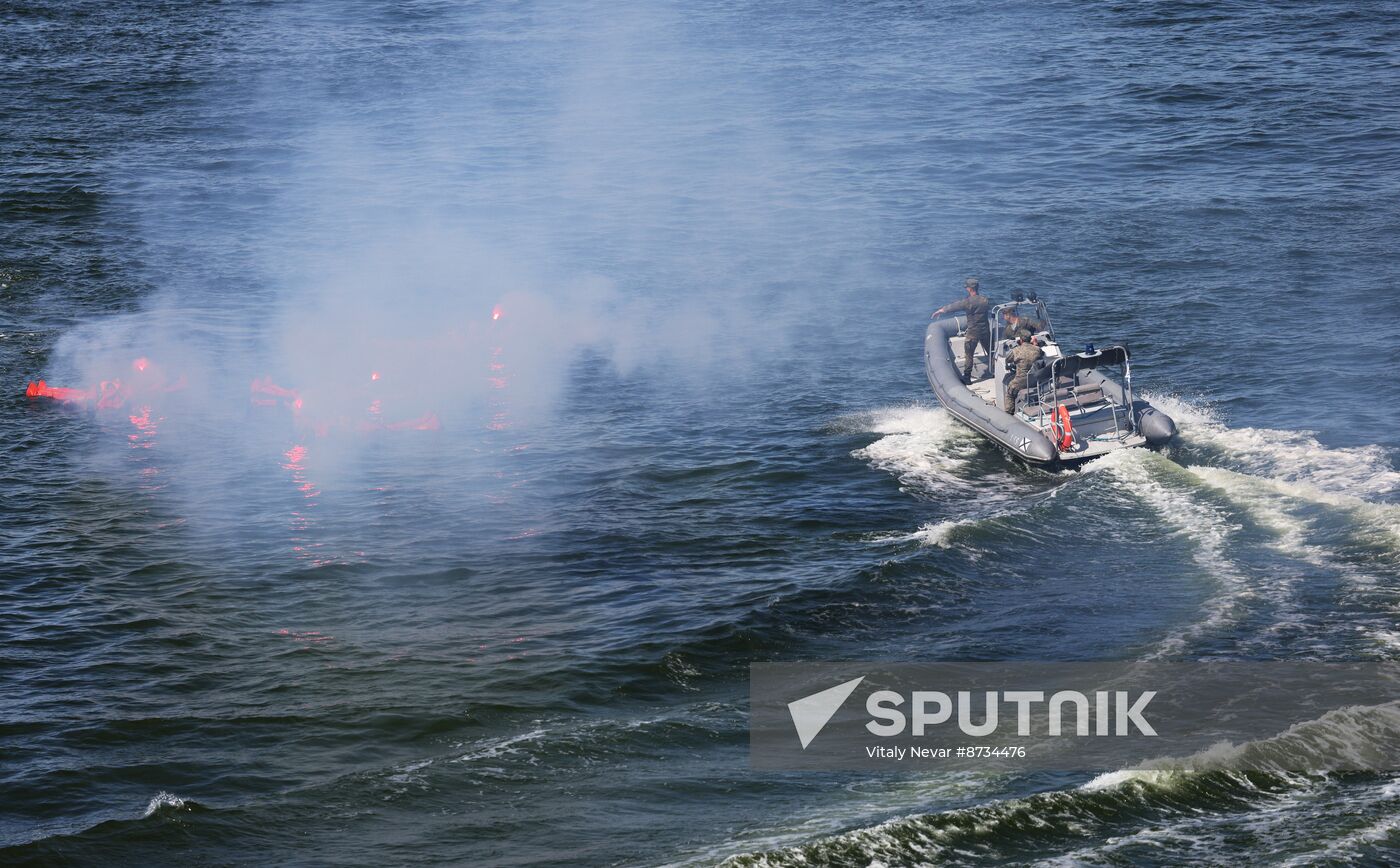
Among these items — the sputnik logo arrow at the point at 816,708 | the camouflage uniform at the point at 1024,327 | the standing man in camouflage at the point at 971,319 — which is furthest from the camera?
the standing man in camouflage at the point at 971,319

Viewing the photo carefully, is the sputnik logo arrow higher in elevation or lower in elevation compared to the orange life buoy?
lower

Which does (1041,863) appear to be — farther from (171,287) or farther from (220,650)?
(171,287)

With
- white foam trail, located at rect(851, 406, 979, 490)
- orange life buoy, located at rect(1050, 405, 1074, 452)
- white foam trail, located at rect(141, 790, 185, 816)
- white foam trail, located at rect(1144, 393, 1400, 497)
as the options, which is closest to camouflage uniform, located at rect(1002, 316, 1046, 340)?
white foam trail, located at rect(851, 406, 979, 490)

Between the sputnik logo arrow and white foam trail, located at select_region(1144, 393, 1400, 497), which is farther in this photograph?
white foam trail, located at select_region(1144, 393, 1400, 497)

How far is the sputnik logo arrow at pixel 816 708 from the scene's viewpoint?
1834cm

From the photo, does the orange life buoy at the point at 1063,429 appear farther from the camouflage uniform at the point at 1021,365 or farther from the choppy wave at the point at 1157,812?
the choppy wave at the point at 1157,812

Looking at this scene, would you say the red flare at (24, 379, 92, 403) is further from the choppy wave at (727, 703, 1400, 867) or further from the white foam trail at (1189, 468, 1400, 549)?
the white foam trail at (1189, 468, 1400, 549)

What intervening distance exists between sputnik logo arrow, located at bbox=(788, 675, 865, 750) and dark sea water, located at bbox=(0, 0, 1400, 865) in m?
0.85

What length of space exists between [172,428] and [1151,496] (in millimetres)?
20317

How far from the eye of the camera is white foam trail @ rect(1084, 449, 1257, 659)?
20578 mm

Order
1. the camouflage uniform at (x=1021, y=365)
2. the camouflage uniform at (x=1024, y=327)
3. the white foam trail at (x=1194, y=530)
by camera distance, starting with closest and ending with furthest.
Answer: the white foam trail at (x=1194, y=530) → the camouflage uniform at (x=1021, y=365) → the camouflage uniform at (x=1024, y=327)

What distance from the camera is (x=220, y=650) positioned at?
21172 millimetres

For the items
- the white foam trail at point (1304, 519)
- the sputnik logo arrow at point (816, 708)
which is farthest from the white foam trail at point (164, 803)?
the white foam trail at point (1304, 519)

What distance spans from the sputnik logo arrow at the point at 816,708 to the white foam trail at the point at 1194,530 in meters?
4.43
